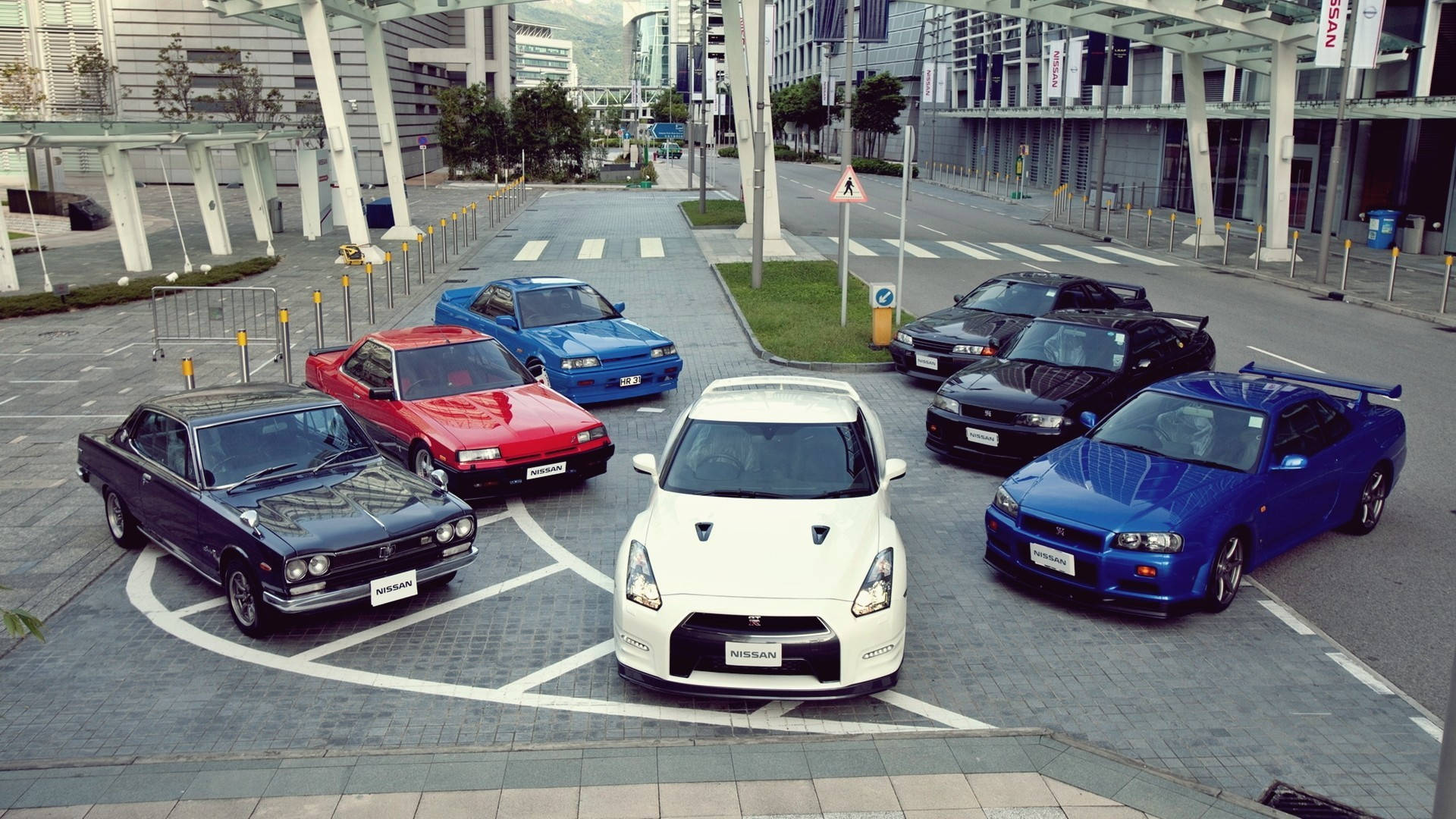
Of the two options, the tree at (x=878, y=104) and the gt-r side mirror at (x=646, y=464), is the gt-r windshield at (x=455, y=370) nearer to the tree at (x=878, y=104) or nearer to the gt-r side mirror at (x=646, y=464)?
the gt-r side mirror at (x=646, y=464)

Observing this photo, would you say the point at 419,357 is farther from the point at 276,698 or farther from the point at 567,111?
the point at 567,111

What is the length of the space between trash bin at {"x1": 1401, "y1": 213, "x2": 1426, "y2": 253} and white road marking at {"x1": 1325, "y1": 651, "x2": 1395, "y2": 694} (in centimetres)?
2999

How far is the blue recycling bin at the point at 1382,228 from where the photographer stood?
33.4 metres

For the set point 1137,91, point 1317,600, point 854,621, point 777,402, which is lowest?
point 1317,600

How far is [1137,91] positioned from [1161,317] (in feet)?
140

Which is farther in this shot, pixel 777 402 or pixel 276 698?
pixel 777 402

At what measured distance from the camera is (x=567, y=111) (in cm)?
6234

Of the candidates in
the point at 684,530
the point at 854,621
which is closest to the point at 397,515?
the point at 684,530

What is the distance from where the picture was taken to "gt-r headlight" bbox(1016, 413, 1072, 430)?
39.0 feet

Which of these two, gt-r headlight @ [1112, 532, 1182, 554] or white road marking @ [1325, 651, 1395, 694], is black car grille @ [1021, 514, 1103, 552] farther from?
white road marking @ [1325, 651, 1395, 694]

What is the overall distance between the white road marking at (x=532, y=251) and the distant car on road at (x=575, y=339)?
43.4 ft

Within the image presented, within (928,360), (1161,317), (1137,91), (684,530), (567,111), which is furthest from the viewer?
(567,111)

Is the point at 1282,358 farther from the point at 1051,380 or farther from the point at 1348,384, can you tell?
the point at 1348,384

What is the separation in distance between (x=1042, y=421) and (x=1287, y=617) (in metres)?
3.81
